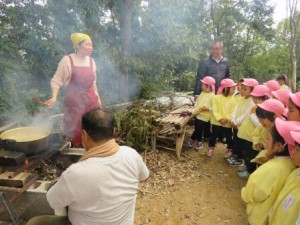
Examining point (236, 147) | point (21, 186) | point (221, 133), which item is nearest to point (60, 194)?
point (21, 186)

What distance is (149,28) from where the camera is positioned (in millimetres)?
7922

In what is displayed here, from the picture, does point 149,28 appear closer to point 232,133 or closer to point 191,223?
point 232,133

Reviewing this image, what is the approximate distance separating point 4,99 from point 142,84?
15.5ft

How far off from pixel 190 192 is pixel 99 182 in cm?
278

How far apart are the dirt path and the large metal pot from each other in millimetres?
1627

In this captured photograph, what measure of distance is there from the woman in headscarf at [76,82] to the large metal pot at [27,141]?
0.51 meters

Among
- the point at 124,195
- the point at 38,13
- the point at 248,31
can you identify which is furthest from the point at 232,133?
the point at 248,31

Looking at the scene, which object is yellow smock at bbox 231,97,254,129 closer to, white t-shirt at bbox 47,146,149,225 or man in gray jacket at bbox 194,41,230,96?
man in gray jacket at bbox 194,41,230,96

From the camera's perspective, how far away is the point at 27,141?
116 inches

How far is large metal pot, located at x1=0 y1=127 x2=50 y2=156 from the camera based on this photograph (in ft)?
9.63

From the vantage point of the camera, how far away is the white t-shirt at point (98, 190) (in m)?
1.63

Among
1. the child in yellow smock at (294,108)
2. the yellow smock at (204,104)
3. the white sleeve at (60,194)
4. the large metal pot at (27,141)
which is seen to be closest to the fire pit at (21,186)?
the large metal pot at (27,141)

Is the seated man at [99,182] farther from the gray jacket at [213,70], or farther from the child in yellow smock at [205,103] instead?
the gray jacket at [213,70]

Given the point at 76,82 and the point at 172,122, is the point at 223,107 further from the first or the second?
the point at 76,82
